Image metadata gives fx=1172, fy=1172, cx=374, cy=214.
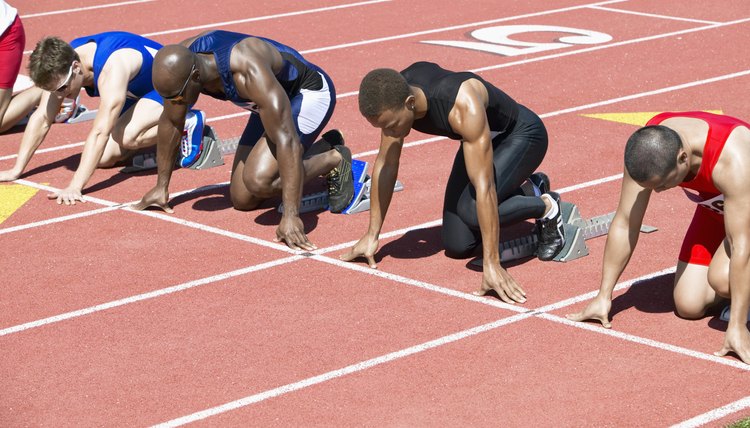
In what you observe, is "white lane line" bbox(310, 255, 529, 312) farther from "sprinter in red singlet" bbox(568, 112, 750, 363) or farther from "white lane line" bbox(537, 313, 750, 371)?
"sprinter in red singlet" bbox(568, 112, 750, 363)

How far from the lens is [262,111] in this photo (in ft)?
25.6

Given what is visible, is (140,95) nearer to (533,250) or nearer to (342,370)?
(533,250)

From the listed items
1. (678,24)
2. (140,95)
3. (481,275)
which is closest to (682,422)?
(481,275)

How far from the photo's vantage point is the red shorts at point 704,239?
6.35 metres

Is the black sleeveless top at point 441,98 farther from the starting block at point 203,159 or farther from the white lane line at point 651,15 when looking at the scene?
the white lane line at point 651,15

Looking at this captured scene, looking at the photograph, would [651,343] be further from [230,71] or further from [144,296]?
[230,71]

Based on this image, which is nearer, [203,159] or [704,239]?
[704,239]

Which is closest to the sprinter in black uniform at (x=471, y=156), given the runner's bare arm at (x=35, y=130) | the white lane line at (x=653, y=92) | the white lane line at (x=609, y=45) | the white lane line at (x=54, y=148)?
the runner's bare arm at (x=35, y=130)

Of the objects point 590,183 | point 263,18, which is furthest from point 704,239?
point 263,18

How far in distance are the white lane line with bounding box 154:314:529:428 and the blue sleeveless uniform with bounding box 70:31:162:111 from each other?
13.5ft

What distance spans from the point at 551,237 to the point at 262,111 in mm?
2077

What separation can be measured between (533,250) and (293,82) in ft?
7.19

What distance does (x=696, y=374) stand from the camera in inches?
222

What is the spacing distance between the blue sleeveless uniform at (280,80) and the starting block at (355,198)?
40 cm
